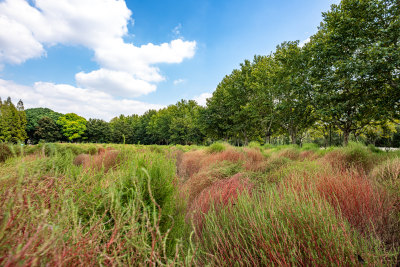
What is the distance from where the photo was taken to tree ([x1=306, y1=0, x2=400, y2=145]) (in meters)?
7.86

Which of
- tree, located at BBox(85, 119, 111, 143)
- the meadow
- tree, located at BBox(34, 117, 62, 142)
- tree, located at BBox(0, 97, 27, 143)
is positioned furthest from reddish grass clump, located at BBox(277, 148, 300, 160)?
tree, located at BBox(34, 117, 62, 142)

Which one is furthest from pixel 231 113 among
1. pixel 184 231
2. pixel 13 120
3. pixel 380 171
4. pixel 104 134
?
pixel 13 120

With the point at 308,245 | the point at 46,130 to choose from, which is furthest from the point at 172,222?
the point at 46,130

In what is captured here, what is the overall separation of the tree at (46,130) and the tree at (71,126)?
205 cm

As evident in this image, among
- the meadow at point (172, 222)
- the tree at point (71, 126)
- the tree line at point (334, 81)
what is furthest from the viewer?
the tree at point (71, 126)

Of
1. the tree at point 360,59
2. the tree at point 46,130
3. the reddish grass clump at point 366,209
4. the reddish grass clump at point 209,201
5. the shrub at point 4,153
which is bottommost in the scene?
the reddish grass clump at point 209,201

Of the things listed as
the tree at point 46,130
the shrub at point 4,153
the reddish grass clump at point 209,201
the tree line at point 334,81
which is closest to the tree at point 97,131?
the tree at point 46,130

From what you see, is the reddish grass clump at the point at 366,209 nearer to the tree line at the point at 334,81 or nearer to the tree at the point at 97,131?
the tree line at the point at 334,81

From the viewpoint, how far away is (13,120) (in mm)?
40969

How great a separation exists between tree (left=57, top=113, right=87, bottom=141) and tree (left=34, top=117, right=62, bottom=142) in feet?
6.72

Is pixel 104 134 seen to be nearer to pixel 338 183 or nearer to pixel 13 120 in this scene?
pixel 13 120

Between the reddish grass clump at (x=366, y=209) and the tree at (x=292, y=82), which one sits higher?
the tree at (x=292, y=82)

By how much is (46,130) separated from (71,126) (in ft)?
18.5

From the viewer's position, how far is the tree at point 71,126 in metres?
50.9
